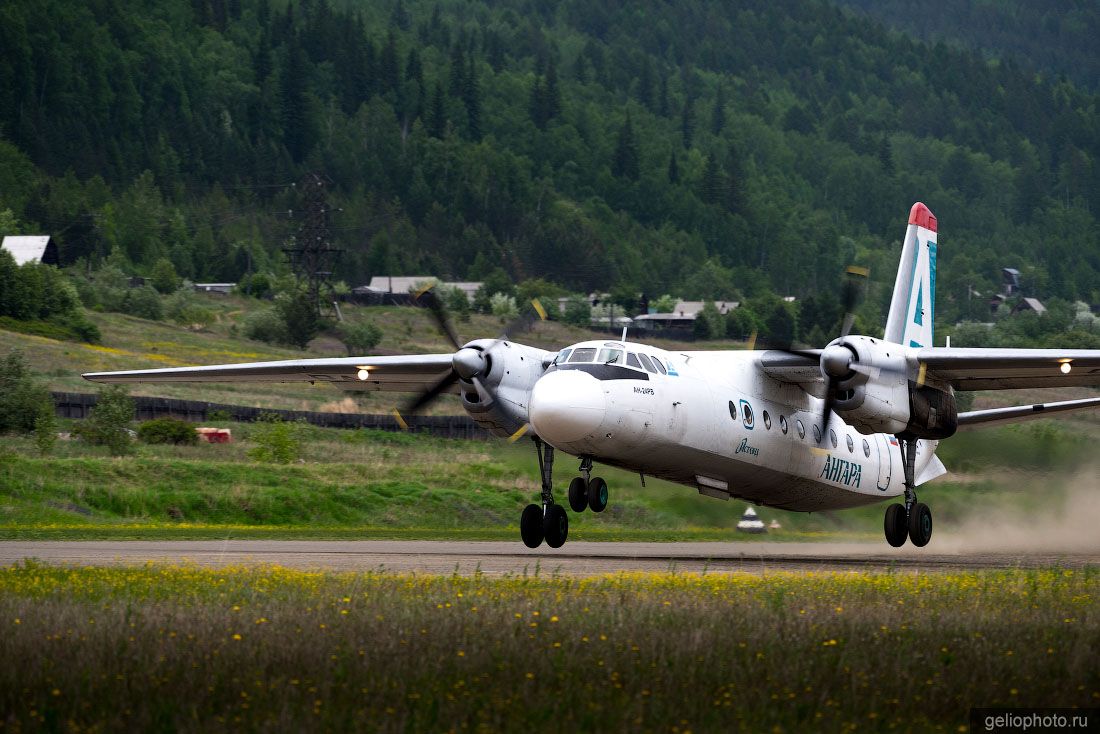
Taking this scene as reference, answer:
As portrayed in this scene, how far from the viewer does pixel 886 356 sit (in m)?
23.7

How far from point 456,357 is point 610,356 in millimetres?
3657

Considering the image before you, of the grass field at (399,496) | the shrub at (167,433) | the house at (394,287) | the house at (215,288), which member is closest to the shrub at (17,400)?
the grass field at (399,496)

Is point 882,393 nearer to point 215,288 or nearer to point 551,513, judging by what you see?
point 551,513

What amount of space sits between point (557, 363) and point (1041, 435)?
14.5m

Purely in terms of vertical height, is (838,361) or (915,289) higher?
(915,289)

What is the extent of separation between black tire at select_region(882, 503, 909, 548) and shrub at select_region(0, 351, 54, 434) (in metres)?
30.7

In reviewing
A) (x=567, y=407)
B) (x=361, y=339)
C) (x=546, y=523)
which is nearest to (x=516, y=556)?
(x=546, y=523)

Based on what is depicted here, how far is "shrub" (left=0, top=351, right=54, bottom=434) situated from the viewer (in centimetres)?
4691

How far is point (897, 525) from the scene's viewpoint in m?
25.3

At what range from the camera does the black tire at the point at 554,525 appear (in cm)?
2327

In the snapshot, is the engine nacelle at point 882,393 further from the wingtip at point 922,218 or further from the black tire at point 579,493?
the wingtip at point 922,218

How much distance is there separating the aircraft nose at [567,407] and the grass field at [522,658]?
16.5ft

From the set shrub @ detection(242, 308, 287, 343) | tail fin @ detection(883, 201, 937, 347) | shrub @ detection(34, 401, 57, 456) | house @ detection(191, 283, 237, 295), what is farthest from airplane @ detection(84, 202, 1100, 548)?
house @ detection(191, 283, 237, 295)

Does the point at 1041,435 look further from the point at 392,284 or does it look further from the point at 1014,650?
the point at 392,284
